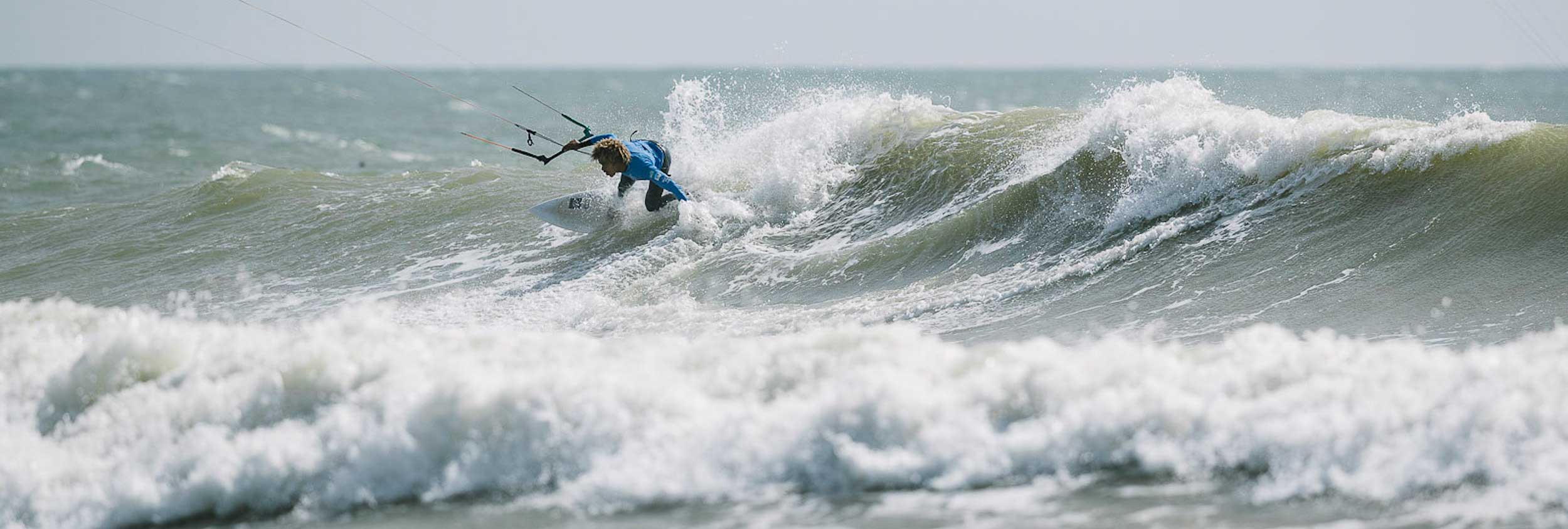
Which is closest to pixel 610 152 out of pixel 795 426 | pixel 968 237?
pixel 968 237

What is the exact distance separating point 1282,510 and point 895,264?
5289 mm

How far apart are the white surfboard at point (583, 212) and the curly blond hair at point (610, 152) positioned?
4.03ft

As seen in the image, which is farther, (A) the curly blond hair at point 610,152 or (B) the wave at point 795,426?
(A) the curly blond hair at point 610,152

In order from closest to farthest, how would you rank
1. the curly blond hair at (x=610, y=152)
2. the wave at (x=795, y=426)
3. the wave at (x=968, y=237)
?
the wave at (x=795, y=426) < the wave at (x=968, y=237) < the curly blond hair at (x=610, y=152)

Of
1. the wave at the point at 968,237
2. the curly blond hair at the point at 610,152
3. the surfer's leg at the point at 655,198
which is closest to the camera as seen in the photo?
the wave at the point at 968,237

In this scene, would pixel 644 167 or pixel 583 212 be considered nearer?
pixel 644 167

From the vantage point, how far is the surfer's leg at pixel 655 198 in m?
10.5

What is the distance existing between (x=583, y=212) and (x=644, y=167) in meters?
1.19

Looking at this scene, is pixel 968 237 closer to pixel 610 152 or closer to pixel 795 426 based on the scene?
pixel 610 152

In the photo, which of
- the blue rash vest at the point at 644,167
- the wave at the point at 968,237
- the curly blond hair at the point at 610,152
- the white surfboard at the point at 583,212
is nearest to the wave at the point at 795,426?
the wave at the point at 968,237

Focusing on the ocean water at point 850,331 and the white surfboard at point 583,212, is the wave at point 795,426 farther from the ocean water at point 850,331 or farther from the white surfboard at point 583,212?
the white surfboard at point 583,212

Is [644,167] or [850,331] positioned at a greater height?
[644,167]

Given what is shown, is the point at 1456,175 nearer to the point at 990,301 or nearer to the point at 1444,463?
the point at 990,301

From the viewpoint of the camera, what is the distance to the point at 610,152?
974cm
